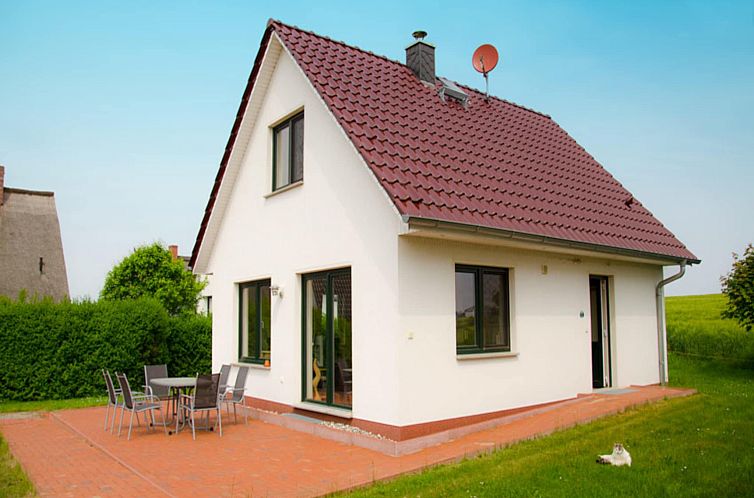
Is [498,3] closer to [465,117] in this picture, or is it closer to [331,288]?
[465,117]

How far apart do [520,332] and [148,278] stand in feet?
85.3

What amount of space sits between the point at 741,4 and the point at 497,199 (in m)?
5.98

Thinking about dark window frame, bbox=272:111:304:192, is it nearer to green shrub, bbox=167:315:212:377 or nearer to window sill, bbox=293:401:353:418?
window sill, bbox=293:401:353:418

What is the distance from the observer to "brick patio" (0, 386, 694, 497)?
7.26 m

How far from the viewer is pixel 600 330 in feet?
43.6

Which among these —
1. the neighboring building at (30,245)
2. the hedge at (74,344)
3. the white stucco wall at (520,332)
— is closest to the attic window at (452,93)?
the white stucco wall at (520,332)

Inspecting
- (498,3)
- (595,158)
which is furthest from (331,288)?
(595,158)

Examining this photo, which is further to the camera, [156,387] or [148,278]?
[148,278]

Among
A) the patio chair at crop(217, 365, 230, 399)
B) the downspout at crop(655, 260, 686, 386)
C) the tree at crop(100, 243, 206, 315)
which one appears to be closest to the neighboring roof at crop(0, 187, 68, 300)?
the tree at crop(100, 243, 206, 315)

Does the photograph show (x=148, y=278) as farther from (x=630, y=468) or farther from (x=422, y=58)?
(x=630, y=468)

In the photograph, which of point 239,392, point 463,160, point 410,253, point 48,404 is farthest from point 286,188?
point 48,404

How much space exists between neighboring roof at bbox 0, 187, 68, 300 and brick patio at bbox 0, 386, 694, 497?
2344 cm

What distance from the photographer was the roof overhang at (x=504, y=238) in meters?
8.61

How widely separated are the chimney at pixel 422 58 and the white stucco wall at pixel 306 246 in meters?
3.08
